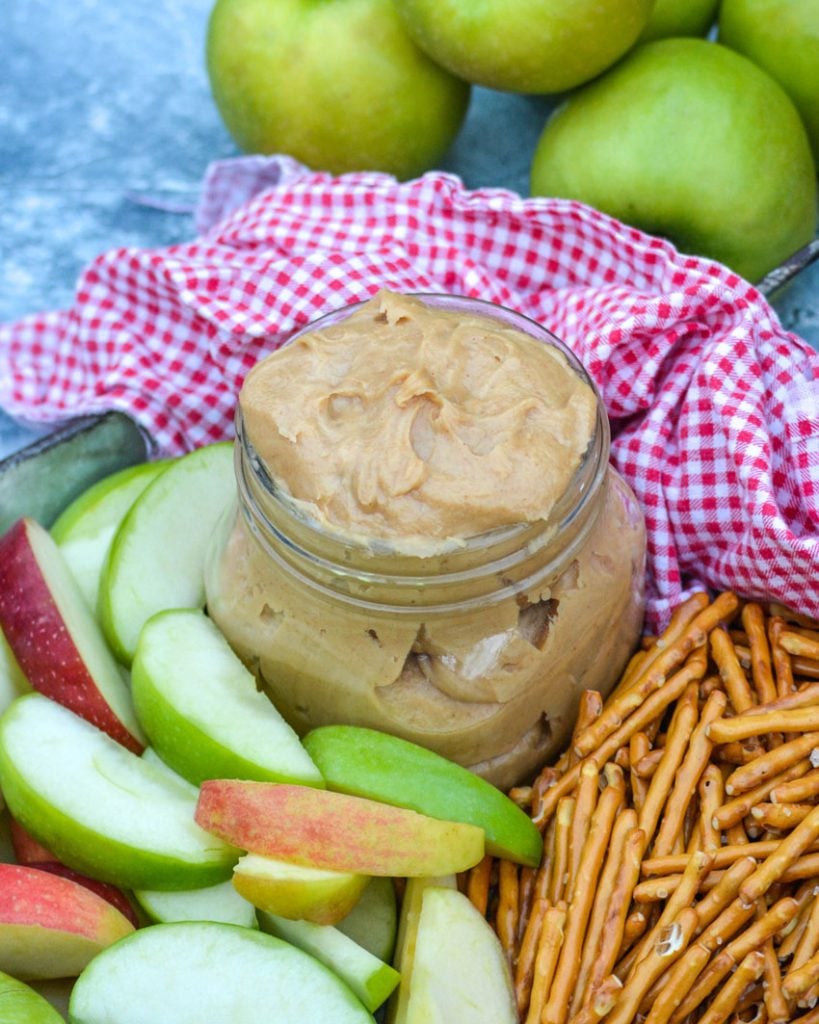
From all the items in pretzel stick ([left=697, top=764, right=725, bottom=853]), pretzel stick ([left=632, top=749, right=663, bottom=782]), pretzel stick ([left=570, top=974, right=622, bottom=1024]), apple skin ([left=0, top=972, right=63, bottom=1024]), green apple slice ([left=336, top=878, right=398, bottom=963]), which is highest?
pretzel stick ([left=697, top=764, right=725, bottom=853])

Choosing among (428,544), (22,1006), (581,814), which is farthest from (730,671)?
(22,1006)

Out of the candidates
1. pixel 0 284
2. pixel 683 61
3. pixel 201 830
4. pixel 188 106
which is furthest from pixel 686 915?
pixel 188 106

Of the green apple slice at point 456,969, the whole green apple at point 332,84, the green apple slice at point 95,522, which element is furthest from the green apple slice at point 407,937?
the whole green apple at point 332,84

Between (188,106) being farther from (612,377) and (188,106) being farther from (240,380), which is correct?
(612,377)

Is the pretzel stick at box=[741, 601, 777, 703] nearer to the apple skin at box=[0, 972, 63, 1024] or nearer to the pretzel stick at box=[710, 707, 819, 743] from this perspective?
the pretzel stick at box=[710, 707, 819, 743]

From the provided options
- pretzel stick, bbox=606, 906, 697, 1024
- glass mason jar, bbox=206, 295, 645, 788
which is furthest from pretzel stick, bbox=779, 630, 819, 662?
pretzel stick, bbox=606, 906, 697, 1024

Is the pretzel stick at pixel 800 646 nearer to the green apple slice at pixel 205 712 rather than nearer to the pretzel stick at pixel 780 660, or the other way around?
the pretzel stick at pixel 780 660
